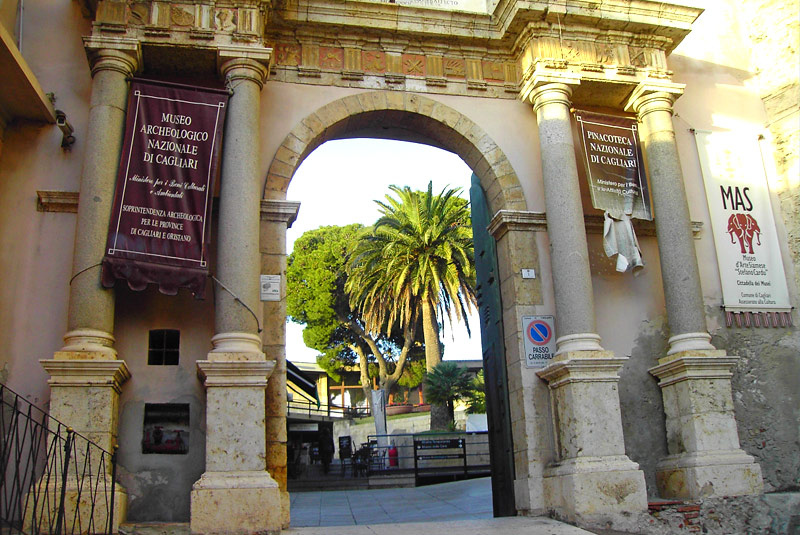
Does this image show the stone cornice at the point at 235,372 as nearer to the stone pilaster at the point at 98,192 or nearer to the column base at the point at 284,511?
the stone pilaster at the point at 98,192

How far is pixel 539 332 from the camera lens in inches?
395

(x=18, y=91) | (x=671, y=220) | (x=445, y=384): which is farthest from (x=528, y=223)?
(x=445, y=384)

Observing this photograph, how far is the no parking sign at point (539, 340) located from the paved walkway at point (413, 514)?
6.78ft

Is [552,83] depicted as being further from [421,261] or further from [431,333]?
[431,333]

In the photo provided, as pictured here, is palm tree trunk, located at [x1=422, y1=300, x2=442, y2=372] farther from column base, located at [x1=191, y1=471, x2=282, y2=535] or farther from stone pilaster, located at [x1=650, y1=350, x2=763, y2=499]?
column base, located at [x1=191, y1=471, x2=282, y2=535]

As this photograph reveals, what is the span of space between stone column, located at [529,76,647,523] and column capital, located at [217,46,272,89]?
394 centimetres

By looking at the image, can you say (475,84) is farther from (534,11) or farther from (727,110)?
(727,110)

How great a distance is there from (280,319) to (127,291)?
76.3 inches

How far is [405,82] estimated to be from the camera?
10906 mm

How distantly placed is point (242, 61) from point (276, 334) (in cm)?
361

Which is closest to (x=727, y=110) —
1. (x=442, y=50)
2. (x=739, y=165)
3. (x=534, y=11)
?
(x=739, y=165)

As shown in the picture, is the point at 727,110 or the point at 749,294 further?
the point at 727,110

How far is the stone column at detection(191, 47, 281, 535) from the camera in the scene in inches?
301

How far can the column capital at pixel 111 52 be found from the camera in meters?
9.21
